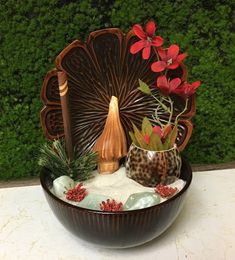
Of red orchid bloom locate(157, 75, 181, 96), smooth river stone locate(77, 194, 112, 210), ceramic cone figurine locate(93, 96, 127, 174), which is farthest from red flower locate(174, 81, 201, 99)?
smooth river stone locate(77, 194, 112, 210)

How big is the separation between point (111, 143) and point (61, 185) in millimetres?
124

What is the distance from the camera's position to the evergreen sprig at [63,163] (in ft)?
2.10

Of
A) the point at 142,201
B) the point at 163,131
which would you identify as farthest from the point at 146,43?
the point at 142,201

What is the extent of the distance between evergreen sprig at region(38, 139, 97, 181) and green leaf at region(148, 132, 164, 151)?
11 cm

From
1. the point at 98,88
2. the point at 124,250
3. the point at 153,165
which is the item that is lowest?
the point at 124,250

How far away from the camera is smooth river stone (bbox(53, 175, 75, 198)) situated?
60 cm

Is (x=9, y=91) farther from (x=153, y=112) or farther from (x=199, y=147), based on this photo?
(x=199, y=147)

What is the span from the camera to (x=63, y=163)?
25.2 inches

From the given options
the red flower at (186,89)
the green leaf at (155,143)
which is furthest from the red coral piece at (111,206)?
the red flower at (186,89)

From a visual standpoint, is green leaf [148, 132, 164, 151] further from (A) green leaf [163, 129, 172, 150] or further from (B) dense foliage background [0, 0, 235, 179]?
(B) dense foliage background [0, 0, 235, 179]

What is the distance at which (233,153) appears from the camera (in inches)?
34.7

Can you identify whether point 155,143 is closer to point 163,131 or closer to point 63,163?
point 163,131

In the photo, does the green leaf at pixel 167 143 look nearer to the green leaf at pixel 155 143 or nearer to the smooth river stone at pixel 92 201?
the green leaf at pixel 155 143

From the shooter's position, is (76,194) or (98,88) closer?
(76,194)
